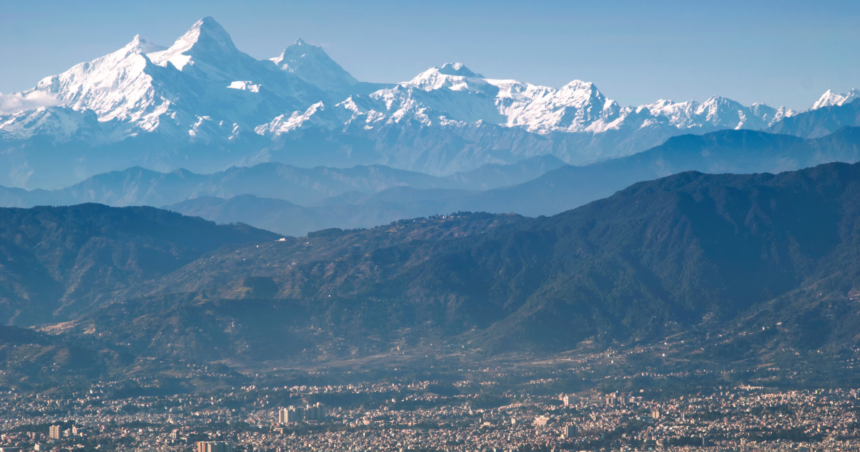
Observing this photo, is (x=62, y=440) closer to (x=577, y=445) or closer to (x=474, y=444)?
(x=474, y=444)

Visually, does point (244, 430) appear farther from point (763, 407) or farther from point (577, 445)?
point (763, 407)

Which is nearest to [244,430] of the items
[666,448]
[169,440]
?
[169,440]

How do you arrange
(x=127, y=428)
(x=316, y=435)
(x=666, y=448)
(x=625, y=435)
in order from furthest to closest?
(x=127, y=428) → (x=316, y=435) → (x=625, y=435) → (x=666, y=448)

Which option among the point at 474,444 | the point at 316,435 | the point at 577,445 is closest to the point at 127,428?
the point at 316,435

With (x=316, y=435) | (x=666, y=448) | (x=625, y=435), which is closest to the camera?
(x=666, y=448)

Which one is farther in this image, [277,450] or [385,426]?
[385,426]

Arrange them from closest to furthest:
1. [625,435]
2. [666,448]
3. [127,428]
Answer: [666,448] → [625,435] → [127,428]
